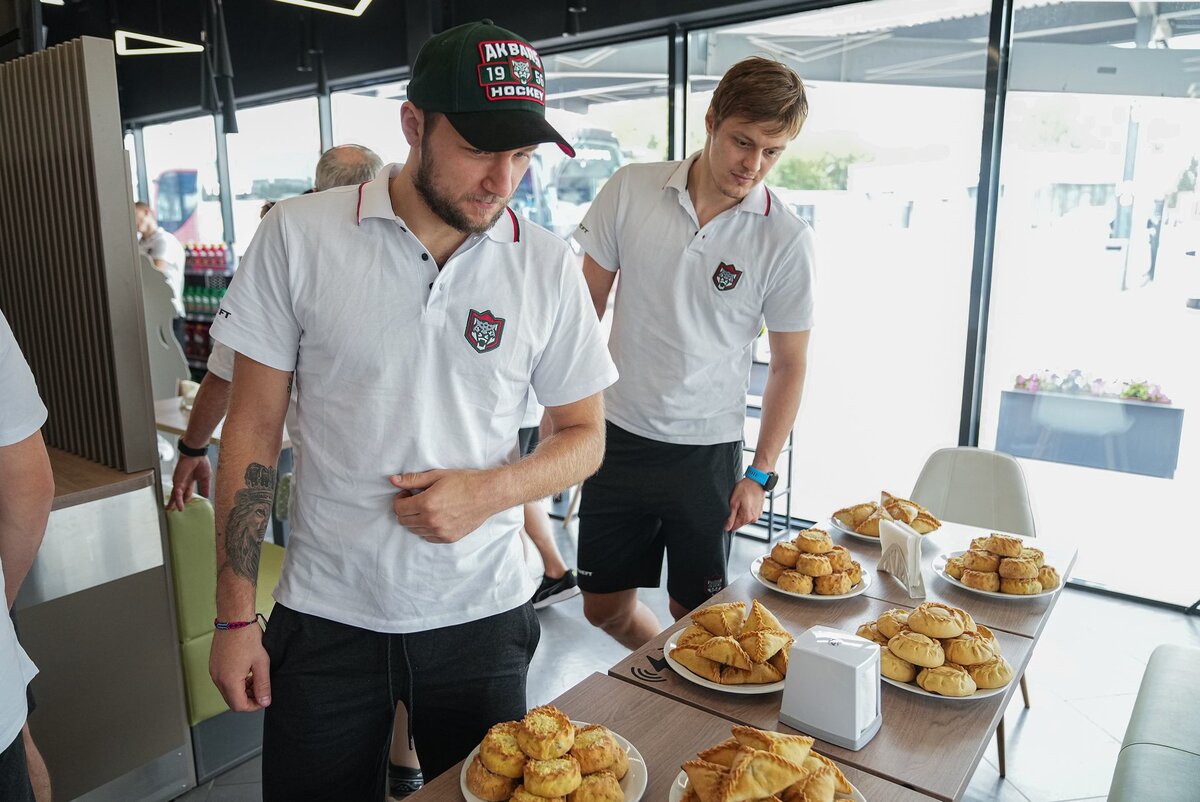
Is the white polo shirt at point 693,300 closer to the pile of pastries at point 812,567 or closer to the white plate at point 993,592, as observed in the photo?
the pile of pastries at point 812,567

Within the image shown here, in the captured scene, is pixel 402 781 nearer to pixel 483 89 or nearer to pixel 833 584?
pixel 833 584

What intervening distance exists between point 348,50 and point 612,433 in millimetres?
5237

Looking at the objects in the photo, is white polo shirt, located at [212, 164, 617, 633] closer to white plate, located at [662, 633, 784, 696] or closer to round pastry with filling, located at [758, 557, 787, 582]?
white plate, located at [662, 633, 784, 696]

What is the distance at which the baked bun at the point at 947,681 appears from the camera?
55.2 inches

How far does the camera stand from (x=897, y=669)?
146 cm

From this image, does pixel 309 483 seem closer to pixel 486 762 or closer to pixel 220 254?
pixel 486 762

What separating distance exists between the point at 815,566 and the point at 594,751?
0.82 m

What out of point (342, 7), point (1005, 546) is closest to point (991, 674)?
point (1005, 546)

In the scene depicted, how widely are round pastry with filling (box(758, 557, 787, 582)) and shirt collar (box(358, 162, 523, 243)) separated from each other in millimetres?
934

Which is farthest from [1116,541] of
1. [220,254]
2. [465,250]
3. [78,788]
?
[220,254]

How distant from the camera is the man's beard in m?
1.31

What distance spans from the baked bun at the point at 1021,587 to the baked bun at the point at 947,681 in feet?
1.63

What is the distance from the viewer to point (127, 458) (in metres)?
2.27

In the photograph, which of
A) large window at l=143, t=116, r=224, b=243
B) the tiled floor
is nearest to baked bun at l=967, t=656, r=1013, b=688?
the tiled floor
